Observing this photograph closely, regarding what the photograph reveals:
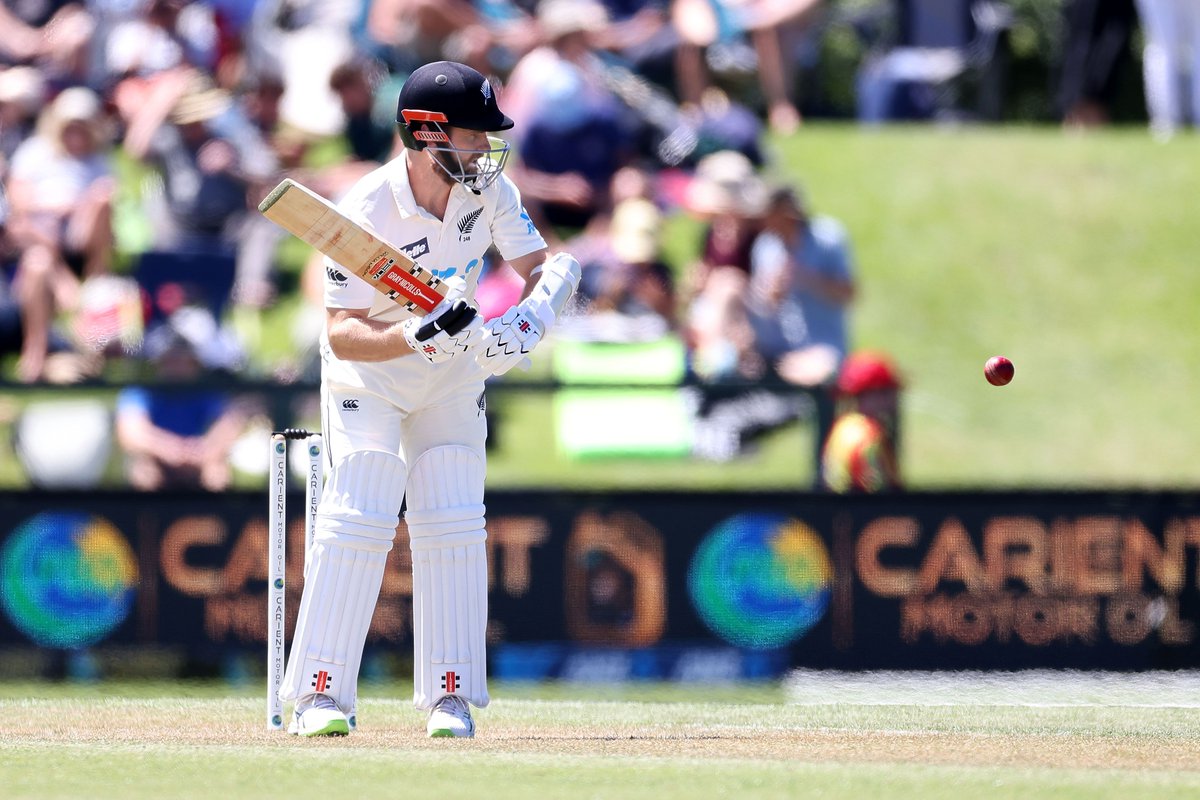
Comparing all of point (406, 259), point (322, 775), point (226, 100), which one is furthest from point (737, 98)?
point (322, 775)

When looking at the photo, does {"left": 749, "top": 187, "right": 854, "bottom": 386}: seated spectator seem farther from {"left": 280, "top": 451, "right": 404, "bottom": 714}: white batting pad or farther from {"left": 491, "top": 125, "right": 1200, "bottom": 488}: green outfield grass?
{"left": 280, "top": 451, "right": 404, "bottom": 714}: white batting pad

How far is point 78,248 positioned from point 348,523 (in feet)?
22.3

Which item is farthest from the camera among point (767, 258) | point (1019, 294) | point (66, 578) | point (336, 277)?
point (1019, 294)

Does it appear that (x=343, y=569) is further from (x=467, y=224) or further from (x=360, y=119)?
(x=360, y=119)

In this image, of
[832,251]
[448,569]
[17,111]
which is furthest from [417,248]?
[17,111]

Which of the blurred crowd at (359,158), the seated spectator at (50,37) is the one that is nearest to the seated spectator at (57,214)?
the blurred crowd at (359,158)

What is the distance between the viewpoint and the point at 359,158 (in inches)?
543

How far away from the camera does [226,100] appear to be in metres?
13.9

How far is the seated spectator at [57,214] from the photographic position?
1177 cm

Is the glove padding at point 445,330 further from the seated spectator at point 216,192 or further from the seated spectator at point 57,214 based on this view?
the seated spectator at point 216,192

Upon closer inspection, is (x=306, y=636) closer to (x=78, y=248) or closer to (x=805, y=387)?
(x=805, y=387)

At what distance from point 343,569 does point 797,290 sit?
252 inches

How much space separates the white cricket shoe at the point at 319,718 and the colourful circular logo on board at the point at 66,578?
3071mm

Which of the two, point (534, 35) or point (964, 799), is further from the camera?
point (534, 35)
